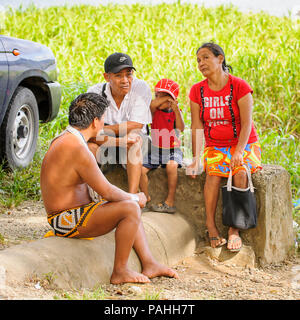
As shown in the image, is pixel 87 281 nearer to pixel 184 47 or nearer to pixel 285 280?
pixel 285 280

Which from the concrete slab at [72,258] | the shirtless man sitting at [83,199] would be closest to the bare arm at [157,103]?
the concrete slab at [72,258]

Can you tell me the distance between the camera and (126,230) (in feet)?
10.7

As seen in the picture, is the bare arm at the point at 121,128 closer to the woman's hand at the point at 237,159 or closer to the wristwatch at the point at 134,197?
the woman's hand at the point at 237,159

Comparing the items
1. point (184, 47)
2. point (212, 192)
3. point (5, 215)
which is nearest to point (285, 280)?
point (212, 192)

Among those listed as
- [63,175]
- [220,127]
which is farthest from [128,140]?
[63,175]

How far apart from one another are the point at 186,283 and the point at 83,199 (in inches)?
37.8

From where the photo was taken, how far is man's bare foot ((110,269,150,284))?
3283mm

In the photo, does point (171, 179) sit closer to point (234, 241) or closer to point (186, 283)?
point (234, 241)

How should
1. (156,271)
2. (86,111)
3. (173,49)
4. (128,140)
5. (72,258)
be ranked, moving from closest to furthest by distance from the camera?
1. (72,258)
2. (86,111)
3. (156,271)
4. (128,140)
5. (173,49)

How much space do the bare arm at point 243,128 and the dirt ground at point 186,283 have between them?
884 millimetres

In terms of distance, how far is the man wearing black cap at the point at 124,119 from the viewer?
4266mm

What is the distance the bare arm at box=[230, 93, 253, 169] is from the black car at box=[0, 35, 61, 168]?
234 cm

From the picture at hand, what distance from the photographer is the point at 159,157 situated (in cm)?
457

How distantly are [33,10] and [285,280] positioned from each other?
9.58 m
